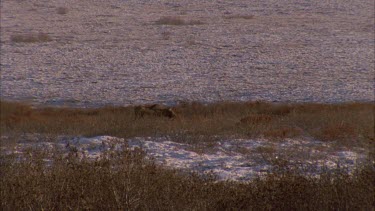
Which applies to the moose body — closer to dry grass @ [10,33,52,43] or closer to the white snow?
the white snow

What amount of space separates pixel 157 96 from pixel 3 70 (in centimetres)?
395

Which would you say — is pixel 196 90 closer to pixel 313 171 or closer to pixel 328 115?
Answer: pixel 328 115

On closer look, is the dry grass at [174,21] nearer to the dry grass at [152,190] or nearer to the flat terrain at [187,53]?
the flat terrain at [187,53]

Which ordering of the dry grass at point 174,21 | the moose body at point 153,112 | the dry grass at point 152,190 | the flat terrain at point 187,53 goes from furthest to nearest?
the dry grass at point 174,21, the flat terrain at point 187,53, the moose body at point 153,112, the dry grass at point 152,190

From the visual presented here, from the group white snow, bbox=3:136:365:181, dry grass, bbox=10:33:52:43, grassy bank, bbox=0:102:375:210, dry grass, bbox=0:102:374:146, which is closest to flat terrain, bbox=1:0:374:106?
dry grass, bbox=10:33:52:43

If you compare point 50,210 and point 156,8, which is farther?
point 156,8

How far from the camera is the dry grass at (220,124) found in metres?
9.78

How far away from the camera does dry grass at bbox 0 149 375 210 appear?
4375 millimetres

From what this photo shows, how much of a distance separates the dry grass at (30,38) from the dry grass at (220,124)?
18.8ft

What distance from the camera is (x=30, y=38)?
740 inches

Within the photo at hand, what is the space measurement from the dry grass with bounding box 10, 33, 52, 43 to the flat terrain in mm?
24

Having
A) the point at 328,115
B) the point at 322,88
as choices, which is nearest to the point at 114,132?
the point at 328,115

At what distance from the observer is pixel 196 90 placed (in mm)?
15492

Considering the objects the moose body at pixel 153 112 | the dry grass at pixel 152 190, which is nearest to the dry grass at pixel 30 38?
the moose body at pixel 153 112
